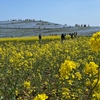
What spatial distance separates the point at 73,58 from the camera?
36.7 feet

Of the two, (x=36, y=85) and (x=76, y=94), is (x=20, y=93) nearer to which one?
(x=36, y=85)

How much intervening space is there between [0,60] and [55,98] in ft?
16.8

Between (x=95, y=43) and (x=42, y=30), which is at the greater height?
(x=95, y=43)

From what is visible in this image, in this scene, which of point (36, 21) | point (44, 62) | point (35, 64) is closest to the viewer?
point (35, 64)

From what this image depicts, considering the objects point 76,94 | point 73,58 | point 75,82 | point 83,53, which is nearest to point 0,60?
point 73,58

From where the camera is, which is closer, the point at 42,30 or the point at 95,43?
the point at 95,43

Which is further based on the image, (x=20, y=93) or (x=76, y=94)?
(x=20, y=93)

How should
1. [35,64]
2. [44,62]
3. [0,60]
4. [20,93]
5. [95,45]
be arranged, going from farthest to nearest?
1. [0,60]
2. [44,62]
3. [35,64]
4. [20,93]
5. [95,45]

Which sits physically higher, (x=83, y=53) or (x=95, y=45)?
(x=95, y=45)

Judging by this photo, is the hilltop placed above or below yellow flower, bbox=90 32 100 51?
below

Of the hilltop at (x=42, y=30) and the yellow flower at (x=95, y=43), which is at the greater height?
the yellow flower at (x=95, y=43)

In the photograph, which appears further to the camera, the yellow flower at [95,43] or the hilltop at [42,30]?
the hilltop at [42,30]

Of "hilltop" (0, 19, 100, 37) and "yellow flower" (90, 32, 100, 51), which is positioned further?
"hilltop" (0, 19, 100, 37)

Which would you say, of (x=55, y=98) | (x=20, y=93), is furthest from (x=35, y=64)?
(x=55, y=98)
